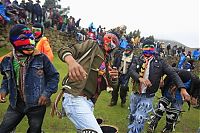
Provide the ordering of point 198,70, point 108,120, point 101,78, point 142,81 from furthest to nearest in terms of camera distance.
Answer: point 198,70 → point 108,120 → point 142,81 → point 101,78

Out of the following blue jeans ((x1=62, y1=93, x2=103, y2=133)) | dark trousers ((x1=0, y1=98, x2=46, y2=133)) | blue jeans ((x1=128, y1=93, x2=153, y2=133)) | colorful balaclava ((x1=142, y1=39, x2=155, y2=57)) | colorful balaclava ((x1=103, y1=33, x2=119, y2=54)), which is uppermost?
colorful balaclava ((x1=103, y1=33, x2=119, y2=54))

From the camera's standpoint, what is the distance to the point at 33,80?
473 centimetres

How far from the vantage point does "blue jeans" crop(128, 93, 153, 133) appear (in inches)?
264

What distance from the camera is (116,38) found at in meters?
4.80

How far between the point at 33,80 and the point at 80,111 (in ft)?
3.29

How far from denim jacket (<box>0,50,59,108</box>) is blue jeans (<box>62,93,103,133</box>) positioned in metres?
Answer: 0.61

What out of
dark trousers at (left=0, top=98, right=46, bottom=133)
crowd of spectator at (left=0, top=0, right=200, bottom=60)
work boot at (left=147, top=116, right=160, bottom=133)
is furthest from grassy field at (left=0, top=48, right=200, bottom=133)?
crowd of spectator at (left=0, top=0, right=200, bottom=60)

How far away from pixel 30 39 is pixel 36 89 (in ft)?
2.31

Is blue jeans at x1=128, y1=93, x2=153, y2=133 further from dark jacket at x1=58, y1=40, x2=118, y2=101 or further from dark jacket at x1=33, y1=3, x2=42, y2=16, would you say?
dark jacket at x1=33, y1=3, x2=42, y2=16

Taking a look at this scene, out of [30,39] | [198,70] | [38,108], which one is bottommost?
[198,70]

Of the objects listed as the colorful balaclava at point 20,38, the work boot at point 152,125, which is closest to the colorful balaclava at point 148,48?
the work boot at point 152,125

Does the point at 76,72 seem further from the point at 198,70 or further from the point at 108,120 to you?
the point at 198,70

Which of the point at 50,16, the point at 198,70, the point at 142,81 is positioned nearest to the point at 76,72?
the point at 142,81

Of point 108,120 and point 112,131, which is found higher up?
point 112,131
